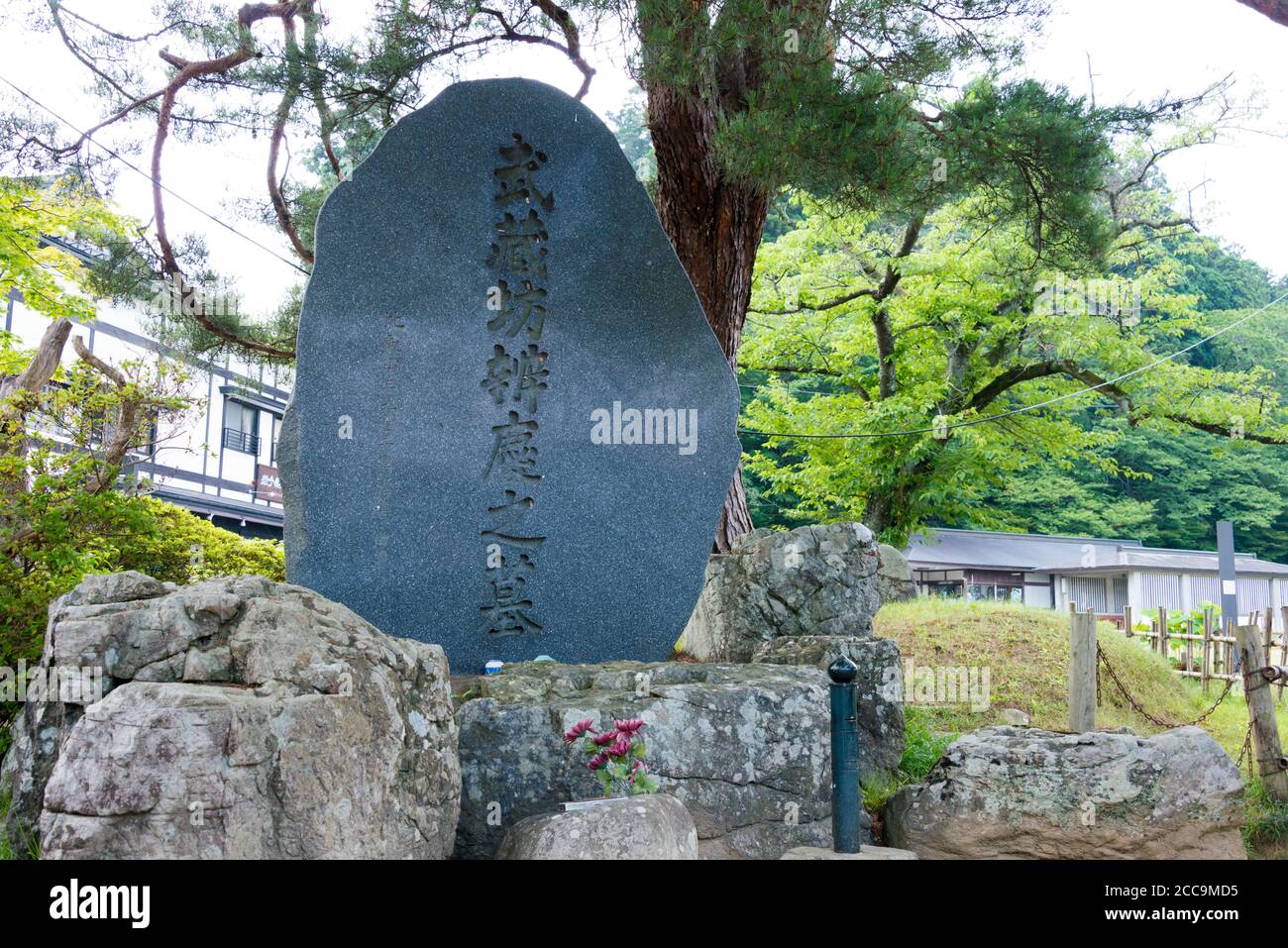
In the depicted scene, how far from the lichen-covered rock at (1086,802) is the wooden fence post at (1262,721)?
2.39 meters

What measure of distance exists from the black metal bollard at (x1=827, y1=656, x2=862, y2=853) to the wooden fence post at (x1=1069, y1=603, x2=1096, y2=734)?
4793 mm

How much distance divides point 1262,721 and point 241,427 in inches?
632

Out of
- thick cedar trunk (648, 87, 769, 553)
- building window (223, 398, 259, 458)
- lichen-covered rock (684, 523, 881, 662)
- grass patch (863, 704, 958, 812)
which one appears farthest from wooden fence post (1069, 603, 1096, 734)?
building window (223, 398, 259, 458)

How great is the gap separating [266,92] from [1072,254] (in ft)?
21.0

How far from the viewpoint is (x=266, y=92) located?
743cm

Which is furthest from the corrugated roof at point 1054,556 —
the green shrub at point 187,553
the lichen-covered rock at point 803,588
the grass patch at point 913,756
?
the lichen-covered rock at point 803,588

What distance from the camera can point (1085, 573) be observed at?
2247 cm

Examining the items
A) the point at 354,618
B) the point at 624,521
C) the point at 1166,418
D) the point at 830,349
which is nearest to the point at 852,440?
the point at 830,349

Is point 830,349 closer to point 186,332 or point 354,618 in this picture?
point 186,332

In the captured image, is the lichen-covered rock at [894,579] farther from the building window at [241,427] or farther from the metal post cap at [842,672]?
the building window at [241,427]

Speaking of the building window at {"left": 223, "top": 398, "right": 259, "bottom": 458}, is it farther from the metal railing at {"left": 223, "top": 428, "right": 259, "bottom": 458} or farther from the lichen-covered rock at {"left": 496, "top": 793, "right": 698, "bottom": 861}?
the lichen-covered rock at {"left": 496, "top": 793, "right": 698, "bottom": 861}

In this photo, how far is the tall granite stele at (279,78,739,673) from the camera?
15.2 feet

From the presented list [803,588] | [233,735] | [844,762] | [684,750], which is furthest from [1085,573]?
[233,735]

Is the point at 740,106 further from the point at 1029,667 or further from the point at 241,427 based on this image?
the point at 241,427
